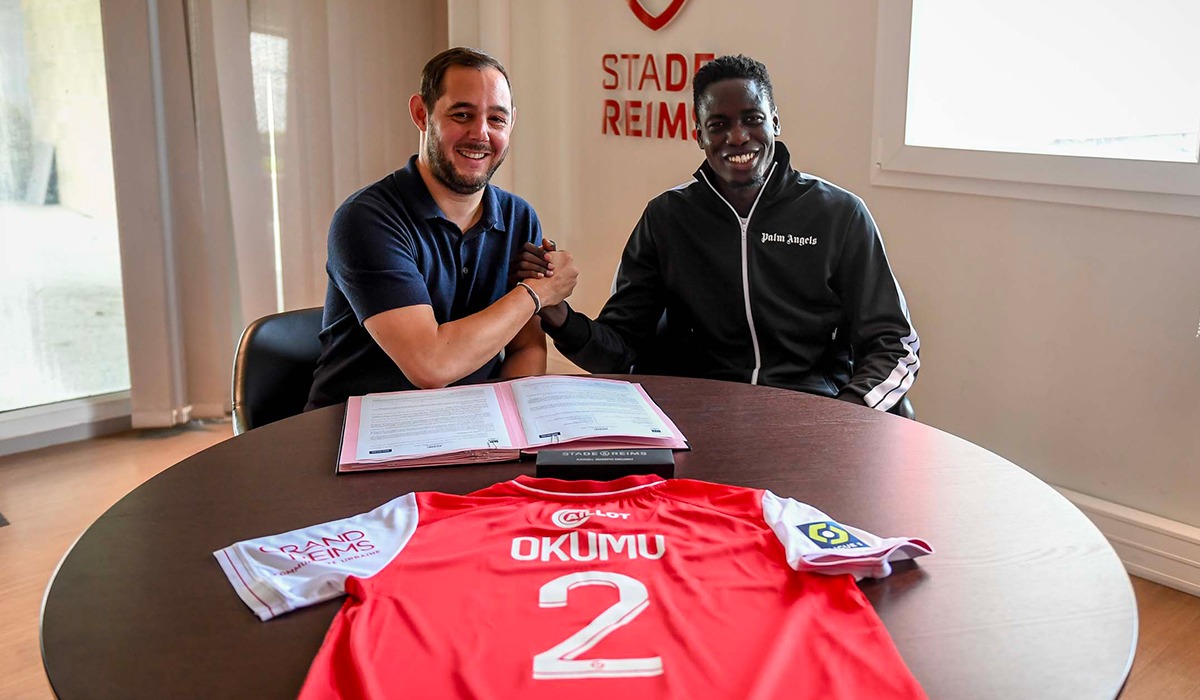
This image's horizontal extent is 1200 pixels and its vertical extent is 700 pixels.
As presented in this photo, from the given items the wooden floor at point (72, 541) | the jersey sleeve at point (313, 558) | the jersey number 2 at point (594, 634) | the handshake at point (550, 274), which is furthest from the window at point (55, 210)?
the jersey number 2 at point (594, 634)

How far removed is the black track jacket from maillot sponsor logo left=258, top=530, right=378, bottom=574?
3.31 ft

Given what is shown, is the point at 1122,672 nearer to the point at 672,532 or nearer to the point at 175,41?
the point at 672,532

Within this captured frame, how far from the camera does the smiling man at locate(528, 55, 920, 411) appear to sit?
6.81 ft

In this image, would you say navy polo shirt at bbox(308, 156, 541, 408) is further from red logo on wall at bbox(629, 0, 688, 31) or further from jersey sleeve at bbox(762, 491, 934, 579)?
red logo on wall at bbox(629, 0, 688, 31)

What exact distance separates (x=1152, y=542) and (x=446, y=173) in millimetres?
1928

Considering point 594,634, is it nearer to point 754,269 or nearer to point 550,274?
point 550,274

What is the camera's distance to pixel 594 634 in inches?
36.1

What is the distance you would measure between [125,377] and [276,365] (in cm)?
205

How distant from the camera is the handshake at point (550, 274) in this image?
2.01 m

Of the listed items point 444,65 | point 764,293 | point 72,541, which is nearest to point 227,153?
point 72,541

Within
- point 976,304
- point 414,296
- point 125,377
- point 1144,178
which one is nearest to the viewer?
point 414,296

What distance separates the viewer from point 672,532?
1126 millimetres

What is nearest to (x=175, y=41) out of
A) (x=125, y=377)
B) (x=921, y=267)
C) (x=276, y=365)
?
(x=125, y=377)

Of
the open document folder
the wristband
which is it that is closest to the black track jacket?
the wristband
